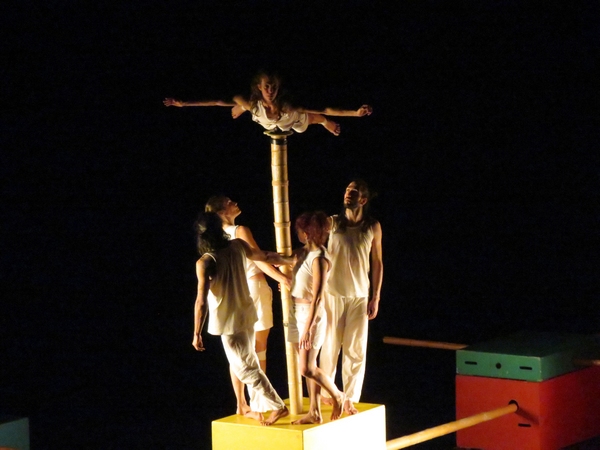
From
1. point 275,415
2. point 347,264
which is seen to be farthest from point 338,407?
point 347,264

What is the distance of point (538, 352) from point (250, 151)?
90.3 inches

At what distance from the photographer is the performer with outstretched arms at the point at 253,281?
18.7 feet

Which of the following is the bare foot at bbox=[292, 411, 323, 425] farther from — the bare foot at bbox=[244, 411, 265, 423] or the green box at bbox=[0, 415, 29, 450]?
the green box at bbox=[0, 415, 29, 450]

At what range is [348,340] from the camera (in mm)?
6047

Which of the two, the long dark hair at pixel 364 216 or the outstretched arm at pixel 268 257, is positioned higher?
the long dark hair at pixel 364 216

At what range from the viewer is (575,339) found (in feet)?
24.3

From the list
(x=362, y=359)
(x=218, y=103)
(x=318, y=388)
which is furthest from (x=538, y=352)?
(x=218, y=103)

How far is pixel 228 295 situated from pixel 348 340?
0.86m

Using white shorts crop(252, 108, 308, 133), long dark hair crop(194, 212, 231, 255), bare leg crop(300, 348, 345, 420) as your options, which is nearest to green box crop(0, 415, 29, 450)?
long dark hair crop(194, 212, 231, 255)

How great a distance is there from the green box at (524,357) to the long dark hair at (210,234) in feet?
7.69

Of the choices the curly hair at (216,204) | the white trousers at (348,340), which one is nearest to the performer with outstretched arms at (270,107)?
the curly hair at (216,204)

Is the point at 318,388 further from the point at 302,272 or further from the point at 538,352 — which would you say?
the point at 538,352

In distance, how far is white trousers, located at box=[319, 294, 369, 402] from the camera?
6012mm

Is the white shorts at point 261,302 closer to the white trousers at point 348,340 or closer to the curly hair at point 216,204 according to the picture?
the white trousers at point 348,340
